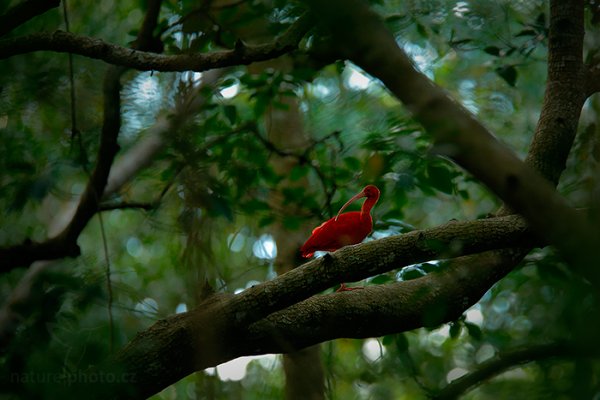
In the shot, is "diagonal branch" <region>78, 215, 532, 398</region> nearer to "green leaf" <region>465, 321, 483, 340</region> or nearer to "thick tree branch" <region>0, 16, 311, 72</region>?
"green leaf" <region>465, 321, 483, 340</region>

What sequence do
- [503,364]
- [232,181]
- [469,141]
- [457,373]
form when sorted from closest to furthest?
[469,141]
[503,364]
[457,373]
[232,181]

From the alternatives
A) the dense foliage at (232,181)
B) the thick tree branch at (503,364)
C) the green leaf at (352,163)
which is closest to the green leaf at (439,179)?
the dense foliage at (232,181)

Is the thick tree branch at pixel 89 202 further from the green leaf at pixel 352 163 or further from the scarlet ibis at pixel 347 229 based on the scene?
the green leaf at pixel 352 163

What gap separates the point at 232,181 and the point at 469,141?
3.14 m

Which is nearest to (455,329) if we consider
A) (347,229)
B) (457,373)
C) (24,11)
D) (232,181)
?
(457,373)

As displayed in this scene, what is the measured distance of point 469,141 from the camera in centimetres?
119

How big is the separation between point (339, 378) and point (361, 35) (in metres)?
4.46

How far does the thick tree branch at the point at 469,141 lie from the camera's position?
1040 millimetres

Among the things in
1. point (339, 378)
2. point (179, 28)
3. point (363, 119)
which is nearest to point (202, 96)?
point (179, 28)

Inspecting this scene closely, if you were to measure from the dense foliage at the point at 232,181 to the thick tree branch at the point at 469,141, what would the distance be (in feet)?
0.47

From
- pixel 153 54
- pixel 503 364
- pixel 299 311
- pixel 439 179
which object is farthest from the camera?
pixel 439 179

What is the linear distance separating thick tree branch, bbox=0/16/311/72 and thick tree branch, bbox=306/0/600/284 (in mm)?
1767

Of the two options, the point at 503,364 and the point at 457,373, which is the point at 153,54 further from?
the point at 503,364

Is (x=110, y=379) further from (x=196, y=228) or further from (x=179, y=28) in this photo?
(x=179, y=28)
